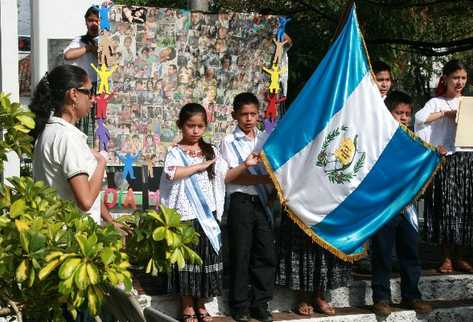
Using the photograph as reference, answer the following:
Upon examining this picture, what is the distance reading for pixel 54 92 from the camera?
4.12m

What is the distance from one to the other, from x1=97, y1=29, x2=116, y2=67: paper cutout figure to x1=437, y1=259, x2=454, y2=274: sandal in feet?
10.1

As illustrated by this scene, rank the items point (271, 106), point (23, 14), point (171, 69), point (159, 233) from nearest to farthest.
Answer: point (159, 233), point (171, 69), point (271, 106), point (23, 14)

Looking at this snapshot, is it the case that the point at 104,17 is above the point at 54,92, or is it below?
above

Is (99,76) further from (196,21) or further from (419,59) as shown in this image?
(419,59)

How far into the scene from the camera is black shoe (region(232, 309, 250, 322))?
5.67 meters

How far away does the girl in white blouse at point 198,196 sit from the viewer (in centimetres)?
553

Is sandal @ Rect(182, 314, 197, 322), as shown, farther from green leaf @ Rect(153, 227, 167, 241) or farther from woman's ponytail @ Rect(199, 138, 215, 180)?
green leaf @ Rect(153, 227, 167, 241)

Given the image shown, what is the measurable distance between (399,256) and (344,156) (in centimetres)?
91

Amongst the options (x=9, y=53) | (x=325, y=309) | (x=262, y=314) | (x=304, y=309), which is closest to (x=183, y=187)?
(x=262, y=314)

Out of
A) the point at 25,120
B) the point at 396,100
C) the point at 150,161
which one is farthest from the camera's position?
the point at 150,161

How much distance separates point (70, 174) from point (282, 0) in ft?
19.8

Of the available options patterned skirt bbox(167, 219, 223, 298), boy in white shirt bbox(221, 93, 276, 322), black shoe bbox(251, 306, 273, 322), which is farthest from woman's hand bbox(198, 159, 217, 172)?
black shoe bbox(251, 306, 273, 322)

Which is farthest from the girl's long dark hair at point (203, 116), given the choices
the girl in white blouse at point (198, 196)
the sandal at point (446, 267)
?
the sandal at point (446, 267)

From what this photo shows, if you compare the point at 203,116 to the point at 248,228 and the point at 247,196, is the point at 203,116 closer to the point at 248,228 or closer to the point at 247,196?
the point at 247,196
